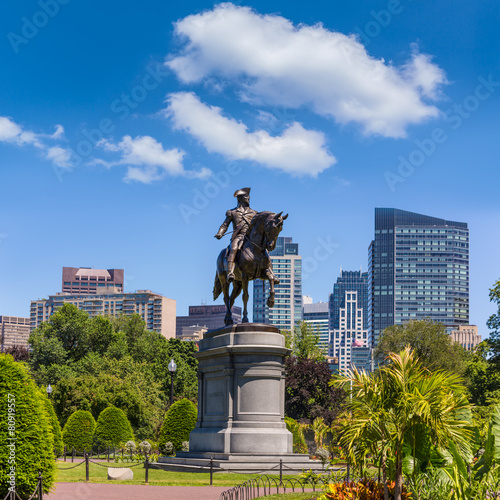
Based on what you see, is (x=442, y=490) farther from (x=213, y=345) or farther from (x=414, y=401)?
(x=213, y=345)

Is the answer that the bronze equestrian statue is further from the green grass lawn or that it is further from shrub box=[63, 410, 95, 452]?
shrub box=[63, 410, 95, 452]

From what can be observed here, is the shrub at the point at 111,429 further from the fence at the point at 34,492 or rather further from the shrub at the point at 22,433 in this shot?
the fence at the point at 34,492

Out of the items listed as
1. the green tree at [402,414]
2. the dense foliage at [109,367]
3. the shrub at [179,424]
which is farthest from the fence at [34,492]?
the dense foliage at [109,367]

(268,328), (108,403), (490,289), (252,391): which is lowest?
(108,403)

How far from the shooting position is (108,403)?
55219 mm

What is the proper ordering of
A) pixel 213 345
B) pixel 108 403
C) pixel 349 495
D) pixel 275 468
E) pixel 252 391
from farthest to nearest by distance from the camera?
1. pixel 108 403
2. pixel 213 345
3. pixel 252 391
4. pixel 275 468
5. pixel 349 495

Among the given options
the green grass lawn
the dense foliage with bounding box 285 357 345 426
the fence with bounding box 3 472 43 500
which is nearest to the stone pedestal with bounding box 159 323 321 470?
the green grass lawn

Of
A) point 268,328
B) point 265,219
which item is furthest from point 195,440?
point 265,219

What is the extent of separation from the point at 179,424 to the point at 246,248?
10589 mm

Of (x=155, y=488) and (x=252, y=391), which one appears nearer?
(x=155, y=488)

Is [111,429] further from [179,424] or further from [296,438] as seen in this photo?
[296,438]

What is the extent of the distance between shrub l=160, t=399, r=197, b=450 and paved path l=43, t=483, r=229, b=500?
11.2m

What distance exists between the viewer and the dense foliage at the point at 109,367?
2210 inches

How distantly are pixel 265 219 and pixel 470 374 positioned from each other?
51.4m
